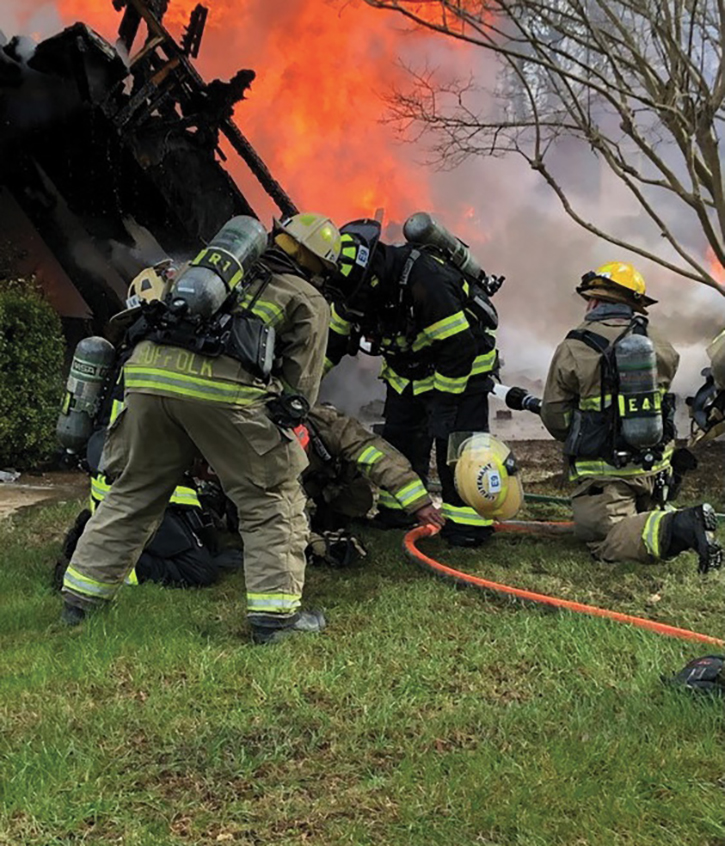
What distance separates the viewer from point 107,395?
13.4 feet

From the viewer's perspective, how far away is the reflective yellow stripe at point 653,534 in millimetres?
4062

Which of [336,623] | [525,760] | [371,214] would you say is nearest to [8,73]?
[371,214]

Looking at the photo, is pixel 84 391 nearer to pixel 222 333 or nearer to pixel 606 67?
pixel 222 333

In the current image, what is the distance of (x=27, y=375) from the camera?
23.6 ft

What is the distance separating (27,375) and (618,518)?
18.0 feet

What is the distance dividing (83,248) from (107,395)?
6184 millimetres

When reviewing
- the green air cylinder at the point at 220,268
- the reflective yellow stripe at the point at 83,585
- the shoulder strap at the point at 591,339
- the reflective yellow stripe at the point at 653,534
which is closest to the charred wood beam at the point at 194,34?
the shoulder strap at the point at 591,339

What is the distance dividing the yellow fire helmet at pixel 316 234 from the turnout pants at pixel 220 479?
0.96m

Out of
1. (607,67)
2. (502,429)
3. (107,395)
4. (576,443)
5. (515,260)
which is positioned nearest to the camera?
(107,395)

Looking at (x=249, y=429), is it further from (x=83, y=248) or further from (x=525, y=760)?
(x=83, y=248)

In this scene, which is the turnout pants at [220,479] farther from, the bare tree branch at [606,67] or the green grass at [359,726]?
the bare tree branch at [606,67]

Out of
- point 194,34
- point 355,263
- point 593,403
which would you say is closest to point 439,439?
point 593,403

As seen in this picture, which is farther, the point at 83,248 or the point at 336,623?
the point at 83,248

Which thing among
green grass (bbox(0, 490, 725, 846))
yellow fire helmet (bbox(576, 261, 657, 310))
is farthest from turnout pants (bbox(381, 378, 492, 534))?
green grass (bbox(0, 490, 725, 846))
